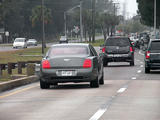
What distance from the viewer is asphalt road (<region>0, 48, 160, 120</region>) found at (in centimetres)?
1178

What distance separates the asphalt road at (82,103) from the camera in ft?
38.7

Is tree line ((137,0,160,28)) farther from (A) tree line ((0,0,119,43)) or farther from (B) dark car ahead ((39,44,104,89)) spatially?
(B) dark car ahead ((39,44,104,89))

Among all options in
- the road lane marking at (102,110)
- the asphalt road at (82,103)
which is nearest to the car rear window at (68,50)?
the asphalt road at (82,103)

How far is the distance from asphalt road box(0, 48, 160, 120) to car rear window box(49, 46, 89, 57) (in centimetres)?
110

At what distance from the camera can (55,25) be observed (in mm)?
156875

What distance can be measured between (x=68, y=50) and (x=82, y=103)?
5.56m

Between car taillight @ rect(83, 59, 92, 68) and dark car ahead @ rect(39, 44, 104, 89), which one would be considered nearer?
dark car ahead @ rect(39, 44, 104, 89)

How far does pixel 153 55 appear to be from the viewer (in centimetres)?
2830

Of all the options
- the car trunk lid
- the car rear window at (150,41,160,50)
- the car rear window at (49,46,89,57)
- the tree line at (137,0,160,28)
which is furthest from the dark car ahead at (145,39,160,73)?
the tree line at (137,0,160,28)

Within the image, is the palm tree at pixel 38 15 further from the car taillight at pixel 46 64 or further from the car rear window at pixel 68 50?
the car taillight at pixel 46 64

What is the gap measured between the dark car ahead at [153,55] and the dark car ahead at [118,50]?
774 cm

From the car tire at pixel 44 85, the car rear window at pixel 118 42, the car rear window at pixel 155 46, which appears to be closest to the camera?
the car tire at pixel 44 85

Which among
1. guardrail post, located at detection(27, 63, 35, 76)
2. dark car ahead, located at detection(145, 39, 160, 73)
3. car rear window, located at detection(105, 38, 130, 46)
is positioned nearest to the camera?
guardrail post, located at detection(27, 63, 35, 76)

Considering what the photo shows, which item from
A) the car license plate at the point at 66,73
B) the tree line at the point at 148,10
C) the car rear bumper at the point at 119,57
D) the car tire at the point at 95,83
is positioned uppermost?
the tree line at the point at 148,10
